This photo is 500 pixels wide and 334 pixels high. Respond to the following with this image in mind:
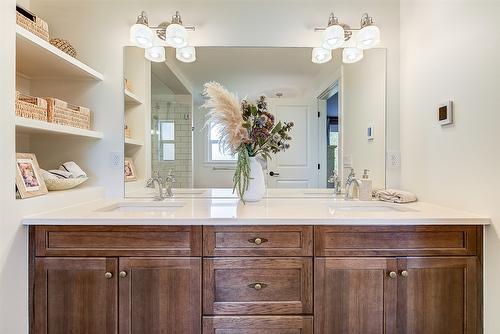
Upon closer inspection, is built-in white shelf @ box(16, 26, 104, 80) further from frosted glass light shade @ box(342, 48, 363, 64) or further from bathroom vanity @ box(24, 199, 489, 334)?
frosted glass light shade @ box(342, 48, 363, 64)

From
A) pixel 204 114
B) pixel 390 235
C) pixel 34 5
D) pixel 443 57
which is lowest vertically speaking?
pixel 390 235

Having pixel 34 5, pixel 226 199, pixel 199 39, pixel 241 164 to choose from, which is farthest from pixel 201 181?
pixel 34 5

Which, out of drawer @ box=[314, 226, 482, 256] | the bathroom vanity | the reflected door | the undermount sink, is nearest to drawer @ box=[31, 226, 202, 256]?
the bathroom vanity

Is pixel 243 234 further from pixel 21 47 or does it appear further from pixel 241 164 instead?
pixel 21 47

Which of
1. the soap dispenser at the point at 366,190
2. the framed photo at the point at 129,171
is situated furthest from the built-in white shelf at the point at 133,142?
the soap dispenser at the point at 366,190

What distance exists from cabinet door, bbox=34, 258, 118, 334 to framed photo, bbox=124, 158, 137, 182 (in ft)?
2.35

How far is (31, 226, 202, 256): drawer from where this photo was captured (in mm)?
1322

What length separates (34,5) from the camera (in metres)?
1.88

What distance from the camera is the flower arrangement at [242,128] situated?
1659 millimetres

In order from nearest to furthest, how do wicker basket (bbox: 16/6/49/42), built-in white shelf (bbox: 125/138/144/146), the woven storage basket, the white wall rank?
the white wall → wicker basket (bbox: 16/6/49/42) → the woven storage basket → built-in white shelf (bbox: 125/138/144/146)

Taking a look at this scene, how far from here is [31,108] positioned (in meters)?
1.44

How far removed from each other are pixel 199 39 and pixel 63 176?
116 centimetres

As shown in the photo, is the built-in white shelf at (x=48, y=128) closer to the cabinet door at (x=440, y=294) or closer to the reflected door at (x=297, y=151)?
the reflected door at (x=297, y=151)

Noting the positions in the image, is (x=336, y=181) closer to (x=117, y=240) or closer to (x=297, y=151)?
(x=297, y=151)
